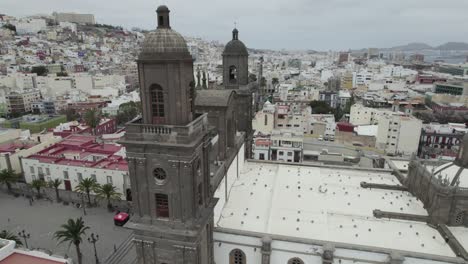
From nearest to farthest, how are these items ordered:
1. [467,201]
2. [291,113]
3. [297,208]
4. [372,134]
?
1. [467,201]
2. [297,208]
3. [372,134]
4. [291,113]

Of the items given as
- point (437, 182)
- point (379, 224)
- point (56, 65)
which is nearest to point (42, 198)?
point (379, 224)

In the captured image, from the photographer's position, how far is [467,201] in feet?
79.8

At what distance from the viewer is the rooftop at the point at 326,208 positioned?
23.4 m

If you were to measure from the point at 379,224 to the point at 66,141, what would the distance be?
54.6 meters

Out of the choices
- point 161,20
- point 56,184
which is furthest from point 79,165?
point 161,20

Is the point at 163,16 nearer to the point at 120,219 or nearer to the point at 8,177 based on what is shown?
the point at 120,219

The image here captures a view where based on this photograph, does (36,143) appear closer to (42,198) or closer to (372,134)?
A: (42,198)

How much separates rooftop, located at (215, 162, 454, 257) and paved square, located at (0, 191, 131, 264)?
17640mm

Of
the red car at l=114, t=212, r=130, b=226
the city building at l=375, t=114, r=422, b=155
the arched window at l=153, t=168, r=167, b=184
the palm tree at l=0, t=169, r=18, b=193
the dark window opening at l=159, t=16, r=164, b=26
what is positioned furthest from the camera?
the city building at l=375, t=114, r=422, b=155

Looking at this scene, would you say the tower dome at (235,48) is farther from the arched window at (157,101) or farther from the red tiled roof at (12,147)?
the red tiled roof at (12,147)

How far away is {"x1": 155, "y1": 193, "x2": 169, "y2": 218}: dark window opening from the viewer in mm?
19047

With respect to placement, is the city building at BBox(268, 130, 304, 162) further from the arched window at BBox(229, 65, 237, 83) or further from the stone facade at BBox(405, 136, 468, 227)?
the stone facade at BBox(405, 136, 468, 227)

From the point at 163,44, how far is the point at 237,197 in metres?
16.8

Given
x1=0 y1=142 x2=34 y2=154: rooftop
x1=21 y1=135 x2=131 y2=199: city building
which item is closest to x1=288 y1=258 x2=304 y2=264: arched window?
x1=21 y1=135 x2=131 y2=199: city building
